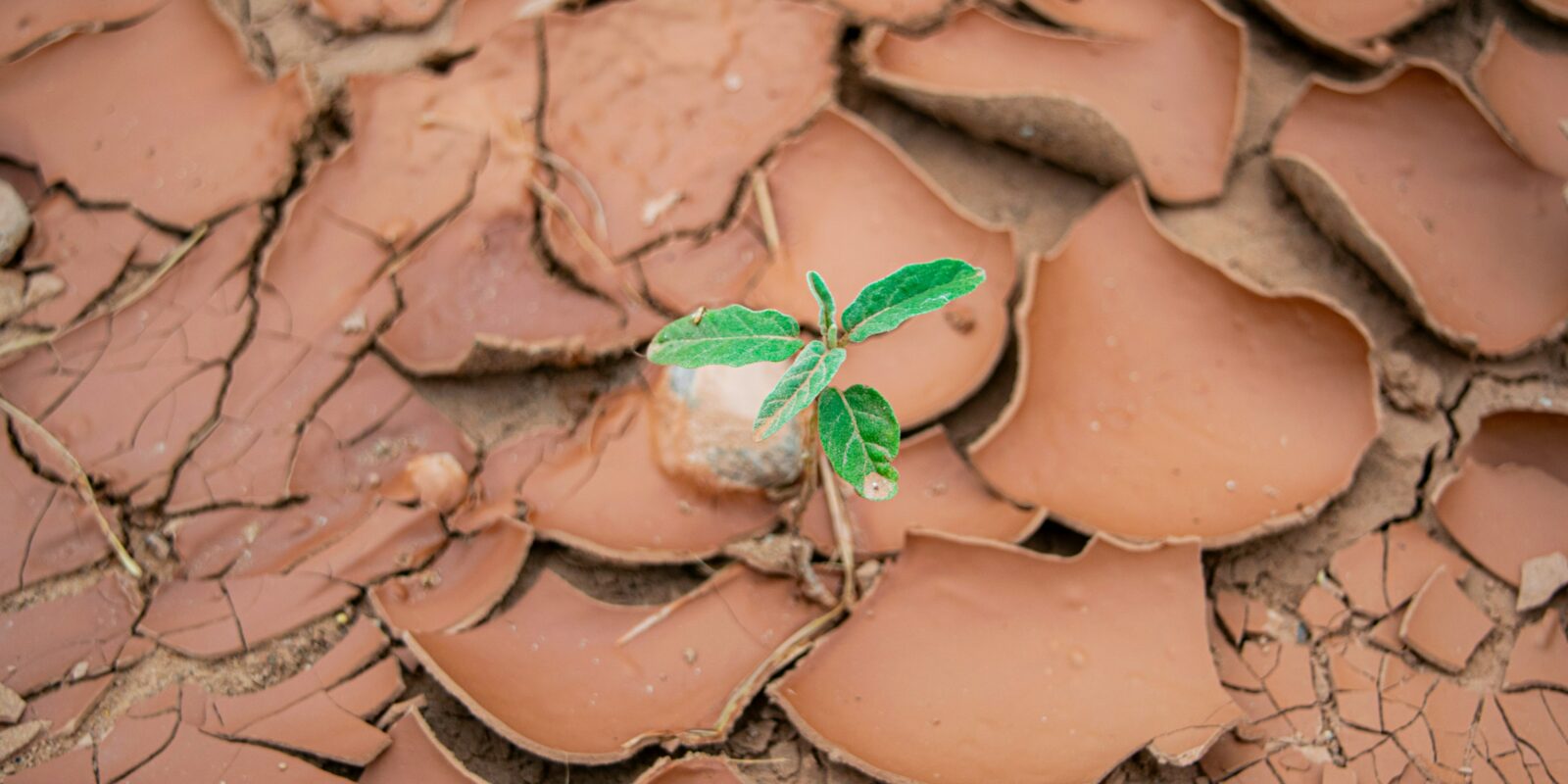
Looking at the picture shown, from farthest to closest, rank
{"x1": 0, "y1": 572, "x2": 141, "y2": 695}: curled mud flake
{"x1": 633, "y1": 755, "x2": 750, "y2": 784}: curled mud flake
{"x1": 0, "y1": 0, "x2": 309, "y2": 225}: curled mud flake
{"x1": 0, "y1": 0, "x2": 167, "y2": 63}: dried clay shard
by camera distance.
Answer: {"x1": 0, "y1": 0, "x2": 167, "y2": 63}: dried clay shard, {"x1": 0, "y1": 0, "x2": 309, "y2": 225}: curled mud flake, {"x1": 0, "y1": 572, "x2": 141, "y2": 695}: curled mud flake, {"x1": 633, "y1": 755, "x2": 750, "y2": 784}: curled mud flake

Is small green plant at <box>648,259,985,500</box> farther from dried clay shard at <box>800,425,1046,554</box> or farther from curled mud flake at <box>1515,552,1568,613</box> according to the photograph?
curled mud flake at <box>1515,552,1568,613</box>

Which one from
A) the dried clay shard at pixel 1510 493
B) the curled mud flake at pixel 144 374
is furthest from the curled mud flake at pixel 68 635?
the dried clay shard at pixel 1510 493

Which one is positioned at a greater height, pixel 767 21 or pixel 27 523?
pixel 767 21

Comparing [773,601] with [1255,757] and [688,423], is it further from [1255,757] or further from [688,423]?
[1255,757]

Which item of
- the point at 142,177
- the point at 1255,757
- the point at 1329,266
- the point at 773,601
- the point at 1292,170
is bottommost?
the point at 1255,757

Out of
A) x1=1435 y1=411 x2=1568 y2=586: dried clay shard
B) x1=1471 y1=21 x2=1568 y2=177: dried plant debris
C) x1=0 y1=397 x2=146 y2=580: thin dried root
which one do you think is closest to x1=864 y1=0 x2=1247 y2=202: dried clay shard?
x1=1471 y1=21 x2=1568 y2=177: dried plant debris

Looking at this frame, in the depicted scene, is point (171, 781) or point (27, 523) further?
point (27, 523)

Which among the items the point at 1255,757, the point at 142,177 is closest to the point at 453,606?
the point at 142,177
